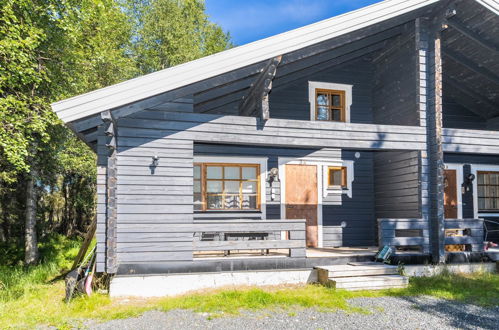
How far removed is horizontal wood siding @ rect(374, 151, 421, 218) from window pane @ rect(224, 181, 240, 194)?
383 cm

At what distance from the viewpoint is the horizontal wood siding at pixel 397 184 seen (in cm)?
828

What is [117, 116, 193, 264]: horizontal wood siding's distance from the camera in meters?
6.64

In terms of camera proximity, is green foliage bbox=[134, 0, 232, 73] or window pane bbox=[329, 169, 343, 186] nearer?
window pane bbox=[329, 169, 343, 186]

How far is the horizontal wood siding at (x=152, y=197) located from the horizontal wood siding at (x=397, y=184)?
5.01 m

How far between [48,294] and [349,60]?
8873 millimetres

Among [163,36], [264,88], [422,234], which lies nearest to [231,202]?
[264,88]

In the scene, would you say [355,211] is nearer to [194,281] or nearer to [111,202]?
[194,281]

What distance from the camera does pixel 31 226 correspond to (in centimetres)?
1077

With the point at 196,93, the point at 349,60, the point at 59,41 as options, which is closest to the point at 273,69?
the point at 196,93

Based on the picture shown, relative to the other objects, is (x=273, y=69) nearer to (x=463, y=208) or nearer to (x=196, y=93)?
(x=196, y=93)

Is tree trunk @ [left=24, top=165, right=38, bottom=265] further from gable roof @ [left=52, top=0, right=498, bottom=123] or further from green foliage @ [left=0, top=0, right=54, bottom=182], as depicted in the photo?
gable roof @ [left=52, top=0, right=498, bottom=123]

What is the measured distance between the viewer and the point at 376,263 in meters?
7.61

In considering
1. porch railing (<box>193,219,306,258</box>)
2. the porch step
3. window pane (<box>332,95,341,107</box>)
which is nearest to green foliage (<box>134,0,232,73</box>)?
window pane (<box>332,95,341,107</box>)

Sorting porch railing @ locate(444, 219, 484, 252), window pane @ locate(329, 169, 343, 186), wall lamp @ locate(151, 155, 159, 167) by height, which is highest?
wall lamp @ locate(151, 155, 159, 167)
